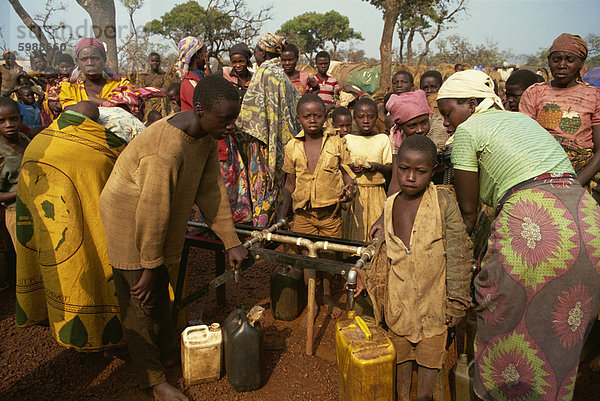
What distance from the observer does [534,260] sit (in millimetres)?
1812

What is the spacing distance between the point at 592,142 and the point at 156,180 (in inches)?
130

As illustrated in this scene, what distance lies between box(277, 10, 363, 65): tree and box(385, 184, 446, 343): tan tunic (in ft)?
131

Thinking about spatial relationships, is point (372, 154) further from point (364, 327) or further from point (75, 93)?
point (75, 93)

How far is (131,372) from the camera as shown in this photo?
283 cm

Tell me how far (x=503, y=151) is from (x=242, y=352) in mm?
1997

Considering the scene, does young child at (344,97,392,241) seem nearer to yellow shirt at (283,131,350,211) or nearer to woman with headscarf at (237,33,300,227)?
yellow shirt at (283,131,350,211)

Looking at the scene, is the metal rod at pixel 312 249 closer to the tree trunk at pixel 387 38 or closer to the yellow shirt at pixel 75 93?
the yellow shirt at pixel 75 93

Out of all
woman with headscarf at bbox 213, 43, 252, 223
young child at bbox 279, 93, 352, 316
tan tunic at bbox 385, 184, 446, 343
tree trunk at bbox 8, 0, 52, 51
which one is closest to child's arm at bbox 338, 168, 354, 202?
young child at bbox 279, 93, 352, 316

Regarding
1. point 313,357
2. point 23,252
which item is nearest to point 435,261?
point 313,357

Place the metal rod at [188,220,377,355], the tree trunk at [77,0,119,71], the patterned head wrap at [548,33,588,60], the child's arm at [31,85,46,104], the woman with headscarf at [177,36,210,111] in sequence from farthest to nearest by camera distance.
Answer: the tree trunk at [77,0,119,71] < the child's arm at [31,85,46,104] < the woman with headscarf at [177,36,210,111] < the patterned head wrap at [548,33,588,60] < the metal rod at [188,220,377,355]

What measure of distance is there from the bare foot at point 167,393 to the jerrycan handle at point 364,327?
1216 mm

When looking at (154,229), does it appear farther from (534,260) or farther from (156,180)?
(534,260)

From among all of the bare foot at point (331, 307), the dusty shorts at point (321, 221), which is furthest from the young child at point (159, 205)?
the bare foot at point (331, 307)

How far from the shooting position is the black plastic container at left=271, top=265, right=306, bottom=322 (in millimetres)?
3412
